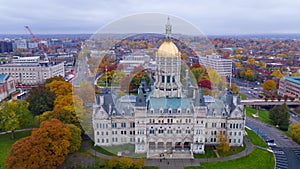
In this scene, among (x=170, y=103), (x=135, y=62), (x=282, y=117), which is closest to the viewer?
(x=170, y=103)

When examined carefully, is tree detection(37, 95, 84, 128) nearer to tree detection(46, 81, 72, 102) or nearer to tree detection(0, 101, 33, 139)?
tree detection(0, 101, 33, 139)

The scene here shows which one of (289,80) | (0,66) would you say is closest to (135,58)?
(0,66)

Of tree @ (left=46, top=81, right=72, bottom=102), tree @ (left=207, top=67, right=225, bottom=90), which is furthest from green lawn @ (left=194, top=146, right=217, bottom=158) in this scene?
tree @ (left=46, top=81, right=72, bottom=102)

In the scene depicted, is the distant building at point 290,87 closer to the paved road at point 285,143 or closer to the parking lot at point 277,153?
the paved road at point 285,143

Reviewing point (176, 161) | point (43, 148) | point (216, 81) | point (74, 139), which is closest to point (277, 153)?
point (176, 161)

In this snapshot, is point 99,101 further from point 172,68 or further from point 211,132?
point 211,132

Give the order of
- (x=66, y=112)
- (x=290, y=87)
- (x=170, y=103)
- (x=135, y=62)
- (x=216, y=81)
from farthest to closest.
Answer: (x=135, y=62)
(x=290, y=87)
(x=216, y=81)
(x=66, y=112)
(x=170, y=103)

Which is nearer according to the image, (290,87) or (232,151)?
(232,151)

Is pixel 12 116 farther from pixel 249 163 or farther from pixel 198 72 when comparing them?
pixel 198 72
